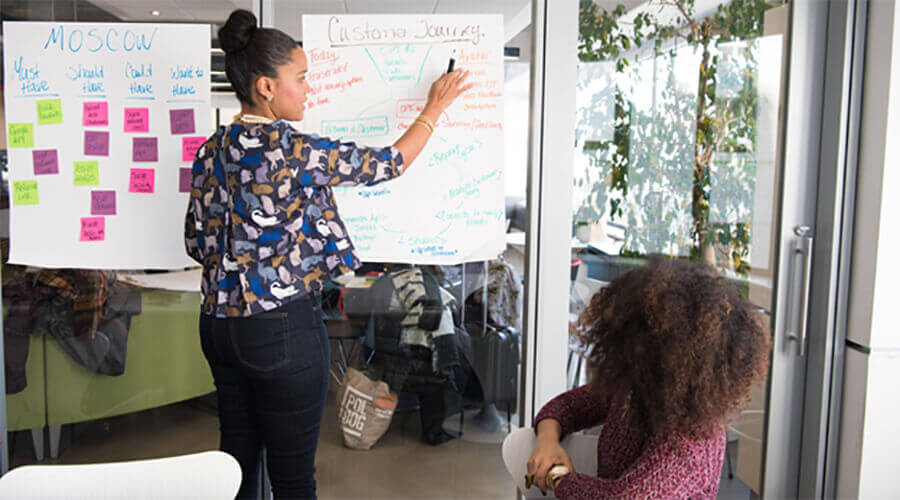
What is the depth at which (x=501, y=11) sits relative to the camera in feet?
7.21

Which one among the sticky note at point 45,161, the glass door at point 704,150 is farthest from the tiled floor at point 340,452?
the sticky note at point 45,161

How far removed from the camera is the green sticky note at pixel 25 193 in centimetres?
227

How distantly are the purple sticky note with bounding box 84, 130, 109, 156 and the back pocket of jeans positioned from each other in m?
0.94

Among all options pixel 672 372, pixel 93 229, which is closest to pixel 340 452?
pixel 93 229

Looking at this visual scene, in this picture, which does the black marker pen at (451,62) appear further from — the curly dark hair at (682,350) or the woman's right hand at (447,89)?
the curly dark hair at (682,350)

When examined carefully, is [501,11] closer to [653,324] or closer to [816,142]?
[816,142]

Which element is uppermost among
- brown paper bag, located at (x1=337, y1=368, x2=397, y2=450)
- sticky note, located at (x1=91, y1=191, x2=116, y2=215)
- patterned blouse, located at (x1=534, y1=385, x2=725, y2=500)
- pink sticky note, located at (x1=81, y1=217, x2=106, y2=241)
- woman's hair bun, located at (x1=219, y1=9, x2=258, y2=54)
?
woman's hair bun, located at (x1=219, y1=9, x2=258, y2=54)

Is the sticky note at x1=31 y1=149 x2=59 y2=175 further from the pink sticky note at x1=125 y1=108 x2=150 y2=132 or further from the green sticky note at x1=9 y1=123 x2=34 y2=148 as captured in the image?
the pink sticky note at x1=125 y1=108 x2=150 y2=132

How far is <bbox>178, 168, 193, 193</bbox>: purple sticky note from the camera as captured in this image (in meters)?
2.25

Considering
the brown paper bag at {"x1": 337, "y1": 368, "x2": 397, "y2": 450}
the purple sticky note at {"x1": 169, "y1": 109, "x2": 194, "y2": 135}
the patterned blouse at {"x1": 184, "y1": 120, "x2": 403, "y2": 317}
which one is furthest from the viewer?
the brown paper bag at {"x1": 337, "y1": 368, "x2": 397, "y2": 450}

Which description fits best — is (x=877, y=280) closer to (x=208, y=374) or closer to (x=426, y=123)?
(x=426, y=123)

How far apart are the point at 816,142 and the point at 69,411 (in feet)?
8.65

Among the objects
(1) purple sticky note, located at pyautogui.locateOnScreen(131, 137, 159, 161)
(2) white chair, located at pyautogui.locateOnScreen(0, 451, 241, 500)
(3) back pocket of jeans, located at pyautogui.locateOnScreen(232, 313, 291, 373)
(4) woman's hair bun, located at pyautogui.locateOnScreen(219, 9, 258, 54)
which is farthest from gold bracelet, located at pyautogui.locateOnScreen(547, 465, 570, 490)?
(1) purple sticky note, located at pyautogui.locateOnScreen(131, 137, 159, 161)

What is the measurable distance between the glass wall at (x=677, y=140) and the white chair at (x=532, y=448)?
770mm
